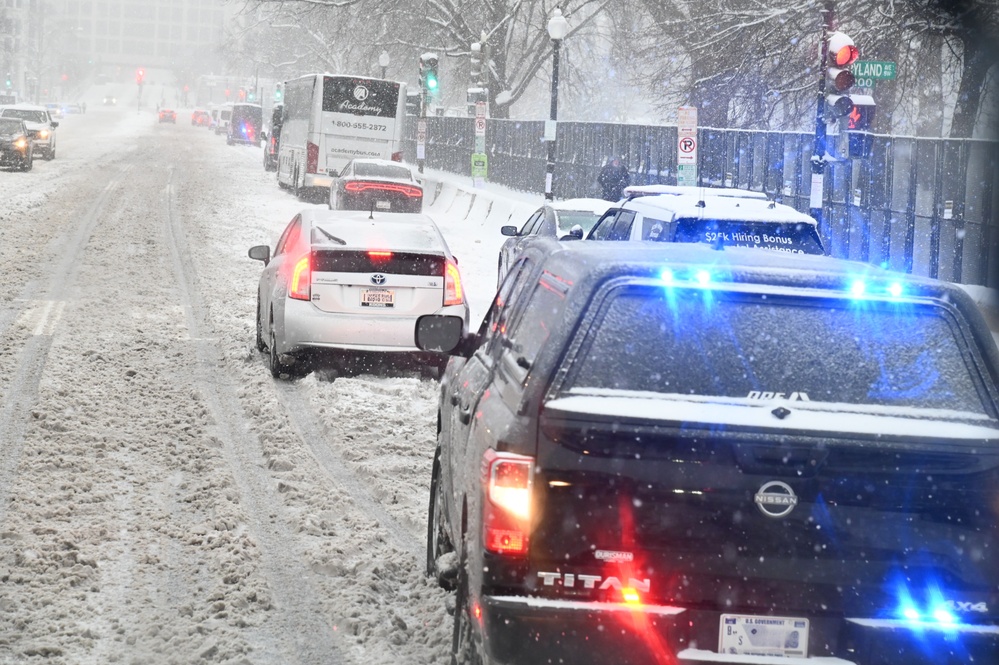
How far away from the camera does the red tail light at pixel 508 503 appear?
4.01m

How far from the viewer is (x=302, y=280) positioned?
37.7 feet

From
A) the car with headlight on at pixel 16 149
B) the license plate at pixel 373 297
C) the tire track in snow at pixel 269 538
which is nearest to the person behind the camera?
the tire track in snow at pixel 269 538

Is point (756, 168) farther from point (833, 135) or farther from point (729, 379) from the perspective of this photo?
point (729, 379)

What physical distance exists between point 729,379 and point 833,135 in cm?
2002

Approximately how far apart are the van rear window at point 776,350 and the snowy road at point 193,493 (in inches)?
75.2

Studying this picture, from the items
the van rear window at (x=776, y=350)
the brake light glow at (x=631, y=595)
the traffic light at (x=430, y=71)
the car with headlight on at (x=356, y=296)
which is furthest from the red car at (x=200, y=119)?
the brake light glow at (x=631, y=595)

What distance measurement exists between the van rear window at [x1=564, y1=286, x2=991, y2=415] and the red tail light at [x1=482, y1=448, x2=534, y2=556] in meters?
0.29

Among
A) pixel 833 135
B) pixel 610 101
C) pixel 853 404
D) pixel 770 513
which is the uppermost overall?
pixel 610 101

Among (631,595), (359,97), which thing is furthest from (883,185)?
(359,97)

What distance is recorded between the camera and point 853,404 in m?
4.08

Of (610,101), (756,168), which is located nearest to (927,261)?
(756,168)

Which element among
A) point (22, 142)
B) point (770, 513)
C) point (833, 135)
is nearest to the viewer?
point (770, 513)

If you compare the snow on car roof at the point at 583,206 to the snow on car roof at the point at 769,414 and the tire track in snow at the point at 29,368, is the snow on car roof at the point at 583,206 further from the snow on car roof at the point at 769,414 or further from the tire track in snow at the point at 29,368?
the snow on car roof at the point at 769,414

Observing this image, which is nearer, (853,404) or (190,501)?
(853,404)
